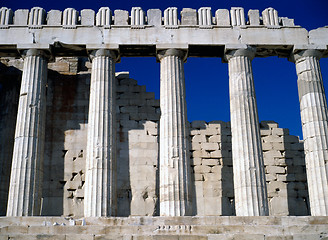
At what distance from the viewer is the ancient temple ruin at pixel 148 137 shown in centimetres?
1780

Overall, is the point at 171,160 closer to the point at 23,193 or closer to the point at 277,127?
the point at 23,193

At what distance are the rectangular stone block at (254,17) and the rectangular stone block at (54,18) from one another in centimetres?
914

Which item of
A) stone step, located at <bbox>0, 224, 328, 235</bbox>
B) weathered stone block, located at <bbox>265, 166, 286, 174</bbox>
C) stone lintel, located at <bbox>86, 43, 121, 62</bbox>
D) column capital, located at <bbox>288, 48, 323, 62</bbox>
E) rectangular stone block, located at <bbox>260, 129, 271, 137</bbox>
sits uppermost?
stone lintel, located at <bbox>86, 43, 121, 62</bbox>

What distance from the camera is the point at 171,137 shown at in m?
20.0

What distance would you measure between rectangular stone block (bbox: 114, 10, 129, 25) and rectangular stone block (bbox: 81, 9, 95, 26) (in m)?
1.10

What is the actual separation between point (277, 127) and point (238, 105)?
5310 millimetres

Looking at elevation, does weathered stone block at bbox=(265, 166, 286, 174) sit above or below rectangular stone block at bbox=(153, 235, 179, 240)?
above

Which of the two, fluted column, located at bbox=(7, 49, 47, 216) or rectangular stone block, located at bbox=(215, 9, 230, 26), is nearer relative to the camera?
fluted column, located at bbox=(7, 49, 47, 216)

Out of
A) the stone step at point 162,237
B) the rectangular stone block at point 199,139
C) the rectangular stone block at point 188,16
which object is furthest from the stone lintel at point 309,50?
the stone step at point 162,237

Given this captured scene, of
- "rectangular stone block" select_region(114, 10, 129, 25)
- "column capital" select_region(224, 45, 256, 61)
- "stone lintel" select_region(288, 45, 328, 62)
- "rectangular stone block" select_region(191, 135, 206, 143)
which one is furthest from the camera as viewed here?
"rectangular stone block" select_region(191, 135, 206, 143)

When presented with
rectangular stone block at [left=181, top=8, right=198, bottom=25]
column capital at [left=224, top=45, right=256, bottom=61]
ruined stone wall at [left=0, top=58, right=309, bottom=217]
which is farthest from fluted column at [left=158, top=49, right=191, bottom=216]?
ruined stone wall at [left=0, top=58, right=309, bottom=217]

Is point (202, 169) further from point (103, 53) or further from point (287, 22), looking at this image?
Result: point (287, 22)

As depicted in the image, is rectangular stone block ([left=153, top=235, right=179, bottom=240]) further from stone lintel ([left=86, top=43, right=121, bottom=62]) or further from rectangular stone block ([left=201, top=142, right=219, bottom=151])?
stone lintel ([left=86, top=43, right=121, bottom=62])

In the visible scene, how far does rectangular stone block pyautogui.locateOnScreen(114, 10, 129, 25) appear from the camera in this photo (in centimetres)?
2216
